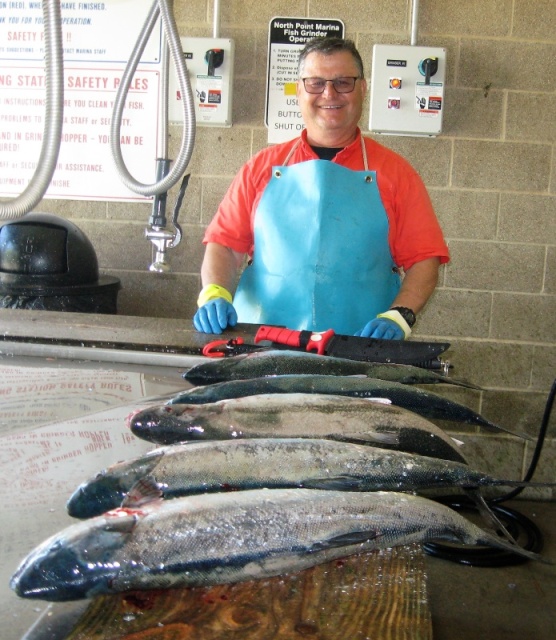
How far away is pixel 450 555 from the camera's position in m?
2.84

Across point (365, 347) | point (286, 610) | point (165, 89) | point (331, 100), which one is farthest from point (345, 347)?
point (165, 89)

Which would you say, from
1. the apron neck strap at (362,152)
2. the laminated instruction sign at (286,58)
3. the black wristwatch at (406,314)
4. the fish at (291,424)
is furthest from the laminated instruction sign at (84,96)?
the fish at (291,424)

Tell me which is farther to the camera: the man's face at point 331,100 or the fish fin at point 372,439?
the man's face at point 331,100

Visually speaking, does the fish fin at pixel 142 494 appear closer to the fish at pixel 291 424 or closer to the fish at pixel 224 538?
the fish at pixel 224 538

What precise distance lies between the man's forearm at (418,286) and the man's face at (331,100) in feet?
1.99

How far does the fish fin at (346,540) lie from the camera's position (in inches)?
38.4

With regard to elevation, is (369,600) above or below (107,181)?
below

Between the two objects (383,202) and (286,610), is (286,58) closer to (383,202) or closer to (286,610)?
(383,202)

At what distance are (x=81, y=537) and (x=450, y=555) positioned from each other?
2.24m

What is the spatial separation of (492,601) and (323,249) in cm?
149

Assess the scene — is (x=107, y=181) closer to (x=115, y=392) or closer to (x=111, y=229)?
(x=111, y=229)

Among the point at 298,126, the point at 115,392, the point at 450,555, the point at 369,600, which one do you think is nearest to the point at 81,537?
the point at 369,600

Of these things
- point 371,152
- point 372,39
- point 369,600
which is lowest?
point 369,600

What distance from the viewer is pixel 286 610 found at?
35.1 inches
